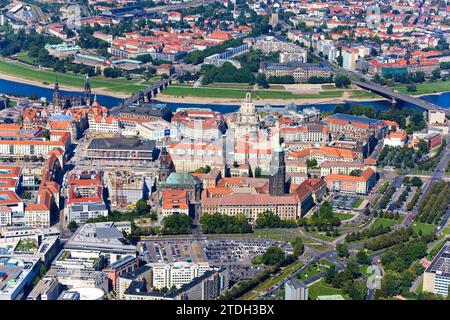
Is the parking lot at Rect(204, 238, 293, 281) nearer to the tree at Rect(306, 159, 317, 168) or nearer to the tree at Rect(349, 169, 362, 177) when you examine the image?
the tree at Rect(349, 169, 362, 177)

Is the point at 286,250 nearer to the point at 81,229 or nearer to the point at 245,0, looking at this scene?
the point at 81,229

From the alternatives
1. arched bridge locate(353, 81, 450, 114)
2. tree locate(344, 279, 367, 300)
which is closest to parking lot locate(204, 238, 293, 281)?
tree locate(344, 279, 367, 300)

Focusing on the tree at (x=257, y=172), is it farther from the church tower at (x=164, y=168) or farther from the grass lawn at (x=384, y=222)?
the grass lawn at (x=384, y=222)

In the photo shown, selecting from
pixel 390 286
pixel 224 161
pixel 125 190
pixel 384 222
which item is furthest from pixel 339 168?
pixel 390 286

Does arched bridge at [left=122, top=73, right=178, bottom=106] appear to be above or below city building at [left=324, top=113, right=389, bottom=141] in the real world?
above

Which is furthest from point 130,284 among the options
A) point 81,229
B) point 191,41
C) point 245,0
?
point 245,0

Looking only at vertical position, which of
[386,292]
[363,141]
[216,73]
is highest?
[216,73]
